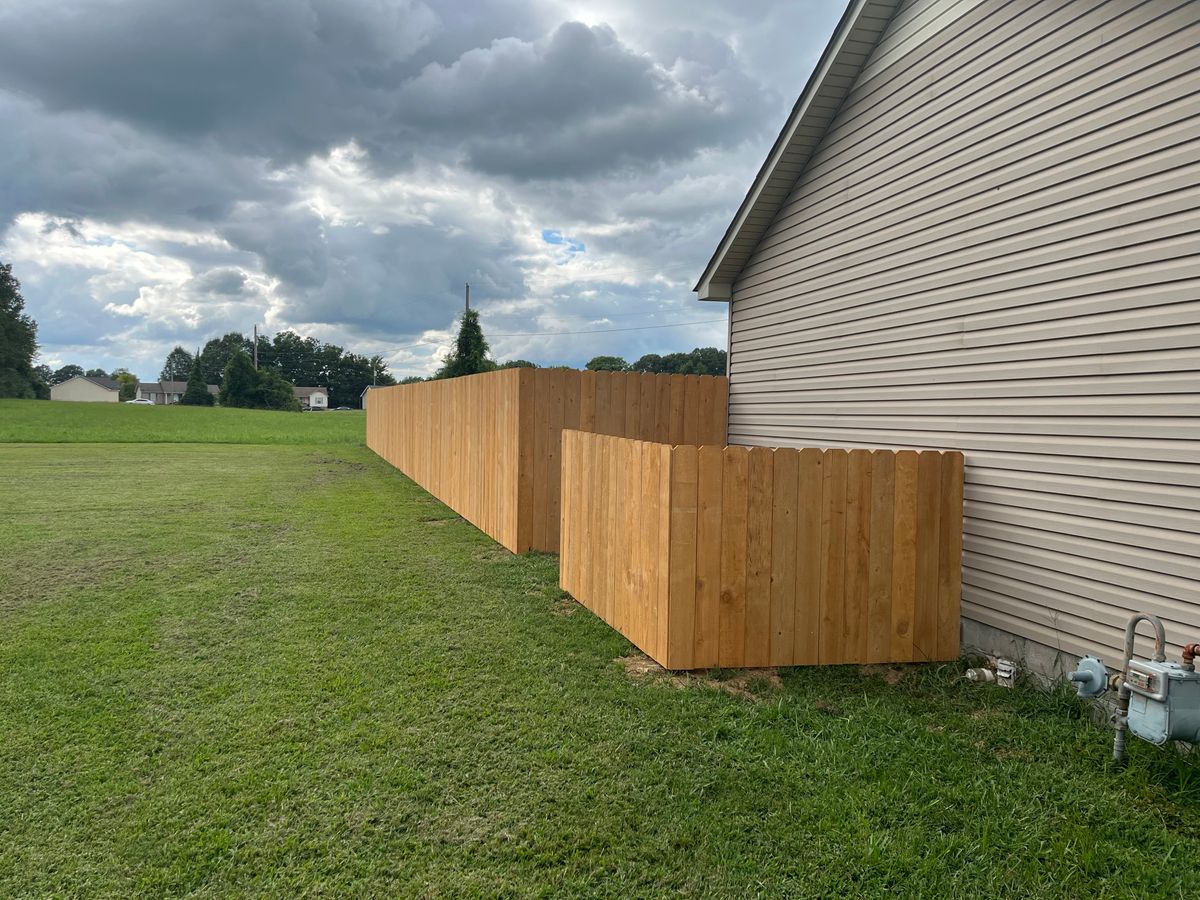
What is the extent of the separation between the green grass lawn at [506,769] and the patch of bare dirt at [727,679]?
0.07 ft

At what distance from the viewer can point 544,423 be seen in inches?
320

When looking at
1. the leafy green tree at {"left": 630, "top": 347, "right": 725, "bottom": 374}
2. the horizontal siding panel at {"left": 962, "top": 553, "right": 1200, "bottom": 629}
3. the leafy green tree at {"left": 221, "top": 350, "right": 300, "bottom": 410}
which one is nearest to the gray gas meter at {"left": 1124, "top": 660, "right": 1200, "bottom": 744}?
the horizontal siding panel at {"left": 962, "top": 553, "right": 1200, "bottom": 629}

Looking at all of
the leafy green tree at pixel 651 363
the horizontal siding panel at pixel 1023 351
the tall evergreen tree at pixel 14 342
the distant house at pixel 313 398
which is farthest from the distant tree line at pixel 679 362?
the distant house at pixel 313 398

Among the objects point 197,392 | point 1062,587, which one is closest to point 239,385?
point 197,392

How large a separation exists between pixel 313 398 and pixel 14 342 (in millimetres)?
44333

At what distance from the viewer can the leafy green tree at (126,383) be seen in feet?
372

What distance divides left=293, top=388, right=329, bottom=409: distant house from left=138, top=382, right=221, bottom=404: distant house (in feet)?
57.5

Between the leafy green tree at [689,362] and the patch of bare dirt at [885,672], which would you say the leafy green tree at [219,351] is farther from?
the patch of bare dirt at [885,672]

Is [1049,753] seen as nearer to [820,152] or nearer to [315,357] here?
[820,152]

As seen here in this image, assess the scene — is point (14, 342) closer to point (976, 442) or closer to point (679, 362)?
point (679, 362)

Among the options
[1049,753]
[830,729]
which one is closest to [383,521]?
[830,729]

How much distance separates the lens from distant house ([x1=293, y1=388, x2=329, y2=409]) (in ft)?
344

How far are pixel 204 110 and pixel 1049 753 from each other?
1573 cm

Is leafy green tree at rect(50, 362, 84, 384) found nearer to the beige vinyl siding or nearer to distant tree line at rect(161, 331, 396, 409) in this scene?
distant tree line at rect(161, 331, 396, 409)
